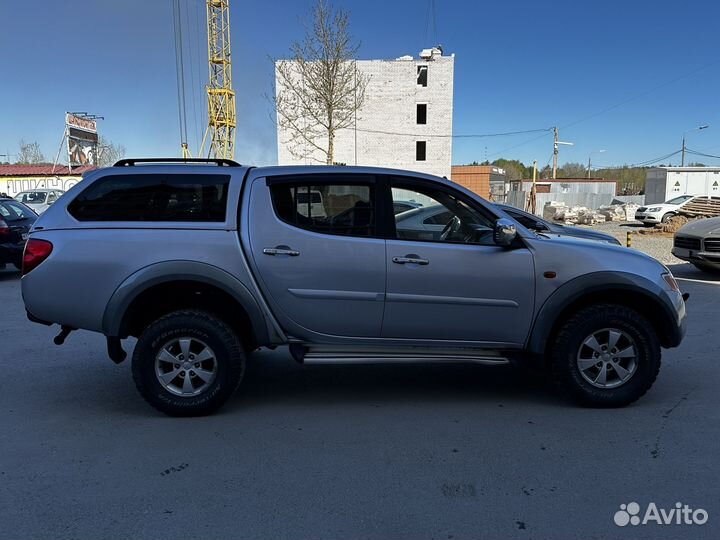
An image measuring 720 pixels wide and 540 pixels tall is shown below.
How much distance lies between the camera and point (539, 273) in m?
4.03

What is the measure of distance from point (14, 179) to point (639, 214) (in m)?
40.4

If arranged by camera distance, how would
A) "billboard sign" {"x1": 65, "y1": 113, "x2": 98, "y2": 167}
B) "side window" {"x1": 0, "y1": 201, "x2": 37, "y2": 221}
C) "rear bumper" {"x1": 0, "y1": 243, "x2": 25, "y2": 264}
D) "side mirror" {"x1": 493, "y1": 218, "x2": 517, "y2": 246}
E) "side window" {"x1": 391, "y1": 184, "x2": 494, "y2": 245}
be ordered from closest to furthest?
"side mirror" {"x1": 493, "y1": 218, "x2": 517, "y2": 246}, "side window" {"x1": 391, "y1": 184, "x2": 494, "y2": 245}, "rear bumper" {"x1": 0, "y1": 243, "x2": 25, "y2": 264}, "side window" {"x1": 0, "y1": 201, "x2": 37, "y2": 221}, "billboard sign" {"x1": 65, "y1": 113, "x2": 98, "y2": 167}

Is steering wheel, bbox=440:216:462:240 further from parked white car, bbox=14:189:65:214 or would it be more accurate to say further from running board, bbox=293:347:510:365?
parked white car, bbox=14:189:65:214

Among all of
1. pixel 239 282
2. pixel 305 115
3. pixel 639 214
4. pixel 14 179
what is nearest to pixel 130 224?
pixel 239 282

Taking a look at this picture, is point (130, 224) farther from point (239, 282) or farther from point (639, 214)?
point (639, 214)

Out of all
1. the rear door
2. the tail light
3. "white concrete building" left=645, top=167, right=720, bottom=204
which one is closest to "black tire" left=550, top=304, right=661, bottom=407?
the rear door

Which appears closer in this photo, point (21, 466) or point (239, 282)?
point (21, 466)

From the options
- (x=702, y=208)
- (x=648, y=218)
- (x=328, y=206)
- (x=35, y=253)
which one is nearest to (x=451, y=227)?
(x=328, y=206)

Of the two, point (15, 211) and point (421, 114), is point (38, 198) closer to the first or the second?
point (15, 211)

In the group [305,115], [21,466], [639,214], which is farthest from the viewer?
[305,115]

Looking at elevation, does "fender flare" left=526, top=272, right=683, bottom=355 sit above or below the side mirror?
below

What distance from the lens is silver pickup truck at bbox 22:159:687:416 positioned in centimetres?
395

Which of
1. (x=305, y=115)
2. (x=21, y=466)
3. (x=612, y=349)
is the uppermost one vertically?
(x=305, y=115)

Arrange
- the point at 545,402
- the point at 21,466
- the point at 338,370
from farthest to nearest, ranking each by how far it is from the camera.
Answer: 1. the point at 338,370
2. the point at 545,402
3. the point at 21,466
